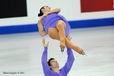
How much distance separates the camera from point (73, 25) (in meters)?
9.91

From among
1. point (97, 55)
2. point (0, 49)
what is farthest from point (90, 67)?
point (0, 49)

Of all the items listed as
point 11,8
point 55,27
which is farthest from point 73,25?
point 55,27

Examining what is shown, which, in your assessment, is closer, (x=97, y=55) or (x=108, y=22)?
(x=97, y=55)

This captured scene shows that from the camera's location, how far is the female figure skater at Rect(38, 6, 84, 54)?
302 centimetres

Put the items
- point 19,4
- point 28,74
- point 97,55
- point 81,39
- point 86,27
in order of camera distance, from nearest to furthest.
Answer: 1. point 28,74
2. point 97,55
3. point 81,39
4. point 19,4
5. point 86,27

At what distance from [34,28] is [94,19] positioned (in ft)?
6.31

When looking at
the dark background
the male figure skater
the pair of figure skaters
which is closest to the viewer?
the pair of figure skaters

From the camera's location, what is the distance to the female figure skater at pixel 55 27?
302 cm

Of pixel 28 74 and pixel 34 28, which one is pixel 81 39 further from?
pixel 28 74

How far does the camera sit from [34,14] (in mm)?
9578

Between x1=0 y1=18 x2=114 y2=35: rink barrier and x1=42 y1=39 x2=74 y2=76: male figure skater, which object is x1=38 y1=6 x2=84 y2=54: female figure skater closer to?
x1=42 y1=39 x2=74 y2=76: male figure skater

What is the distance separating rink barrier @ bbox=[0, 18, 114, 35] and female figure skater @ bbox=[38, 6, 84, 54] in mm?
6315

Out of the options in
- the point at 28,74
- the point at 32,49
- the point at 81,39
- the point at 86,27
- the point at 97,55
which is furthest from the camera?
the point at 86,27

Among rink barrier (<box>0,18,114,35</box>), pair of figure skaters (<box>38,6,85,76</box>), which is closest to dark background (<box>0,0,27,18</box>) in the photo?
rink barrier (<box>0,18,114,35</box>)
